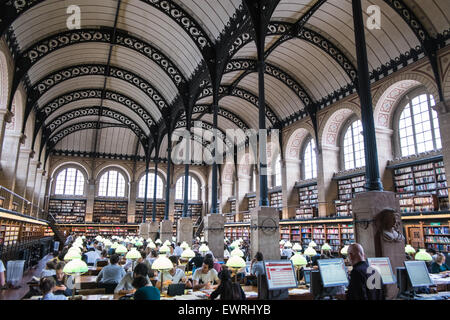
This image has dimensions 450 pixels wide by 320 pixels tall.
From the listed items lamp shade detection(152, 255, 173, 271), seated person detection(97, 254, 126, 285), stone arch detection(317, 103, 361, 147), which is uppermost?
stone arch detection(317, 103, 361, 147)

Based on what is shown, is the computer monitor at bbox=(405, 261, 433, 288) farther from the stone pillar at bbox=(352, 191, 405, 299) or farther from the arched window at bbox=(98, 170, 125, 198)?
the arched window at bbox=(98, 170, 125, 198)

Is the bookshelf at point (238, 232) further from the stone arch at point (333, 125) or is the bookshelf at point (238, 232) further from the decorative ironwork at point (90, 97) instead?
the decorative ironwork at point (90, 97)

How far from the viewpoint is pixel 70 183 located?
26453mm

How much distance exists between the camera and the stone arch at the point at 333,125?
15.4 meters

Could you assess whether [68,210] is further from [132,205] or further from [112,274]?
[112,274]

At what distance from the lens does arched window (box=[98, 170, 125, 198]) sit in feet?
88.9

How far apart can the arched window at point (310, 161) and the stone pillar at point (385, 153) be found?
189 inches

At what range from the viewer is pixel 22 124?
14.5 meters

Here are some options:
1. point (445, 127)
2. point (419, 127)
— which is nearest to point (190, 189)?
point (419, 127)

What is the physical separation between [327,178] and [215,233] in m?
A: 7.34

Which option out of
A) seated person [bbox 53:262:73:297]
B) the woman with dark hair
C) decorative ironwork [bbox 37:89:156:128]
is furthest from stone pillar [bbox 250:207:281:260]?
decorative ironwork [bbox 37:89:156:128]

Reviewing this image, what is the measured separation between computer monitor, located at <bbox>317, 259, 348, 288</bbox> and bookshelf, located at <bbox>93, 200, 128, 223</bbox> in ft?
81.9
